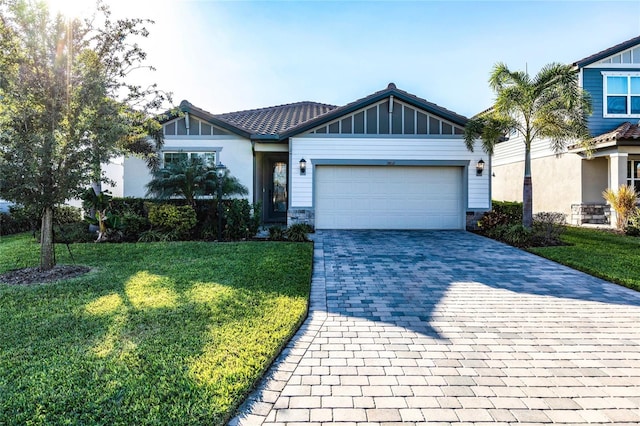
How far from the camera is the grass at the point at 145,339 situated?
2.60 m

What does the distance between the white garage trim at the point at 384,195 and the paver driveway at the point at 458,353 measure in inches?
240

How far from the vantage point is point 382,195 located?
12742 mm

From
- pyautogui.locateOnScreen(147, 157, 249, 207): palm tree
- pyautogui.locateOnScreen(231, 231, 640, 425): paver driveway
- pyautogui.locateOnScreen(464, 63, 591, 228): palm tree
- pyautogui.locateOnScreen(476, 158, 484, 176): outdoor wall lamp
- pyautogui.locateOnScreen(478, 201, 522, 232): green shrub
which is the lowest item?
pyautogui.locateOnScreen(231, 231, 640, 425): paver driveway

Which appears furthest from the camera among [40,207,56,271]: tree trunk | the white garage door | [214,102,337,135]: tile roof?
[214,102,337,135]: tile roof

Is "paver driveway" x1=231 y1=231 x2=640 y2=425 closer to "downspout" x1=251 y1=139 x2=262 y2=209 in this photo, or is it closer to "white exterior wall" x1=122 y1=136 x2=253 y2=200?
"downspout" x1=251 y1=139 x2=262 y2=209

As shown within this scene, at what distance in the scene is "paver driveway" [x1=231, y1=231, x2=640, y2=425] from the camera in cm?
265

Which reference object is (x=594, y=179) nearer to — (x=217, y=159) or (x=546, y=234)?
(x=546, y=234)

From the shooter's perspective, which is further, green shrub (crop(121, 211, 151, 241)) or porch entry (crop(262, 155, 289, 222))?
porch entry (crop(262, 155, 289, 222))

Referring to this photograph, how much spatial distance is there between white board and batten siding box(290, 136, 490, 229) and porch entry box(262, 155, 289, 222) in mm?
3689

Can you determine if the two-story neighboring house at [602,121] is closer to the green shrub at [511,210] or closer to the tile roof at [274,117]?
the green shrub at [511,210]

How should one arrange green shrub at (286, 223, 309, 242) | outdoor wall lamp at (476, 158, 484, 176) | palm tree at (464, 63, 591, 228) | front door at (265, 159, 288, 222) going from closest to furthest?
1. palm tree at (464, 63, 591, 228)
2. green shrub at (286, 223, 309, 242)
3. outdoor wall lamp at (476, 158, 484, 176)
4. front door at (265, 159, 288, 222)

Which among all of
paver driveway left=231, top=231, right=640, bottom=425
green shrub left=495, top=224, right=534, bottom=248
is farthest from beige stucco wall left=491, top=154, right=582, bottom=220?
paver driveway left=231, top=231, right=640, bottom=425

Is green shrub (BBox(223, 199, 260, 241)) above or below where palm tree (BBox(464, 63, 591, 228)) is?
below

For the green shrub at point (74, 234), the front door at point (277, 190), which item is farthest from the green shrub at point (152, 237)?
the front door at point (277, 190)
